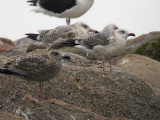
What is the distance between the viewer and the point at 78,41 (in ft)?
39.3

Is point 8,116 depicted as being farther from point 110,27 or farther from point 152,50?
point 152,50

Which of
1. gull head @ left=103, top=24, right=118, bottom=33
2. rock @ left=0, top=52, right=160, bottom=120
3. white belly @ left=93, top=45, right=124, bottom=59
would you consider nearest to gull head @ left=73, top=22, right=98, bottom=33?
gull head @ left=103, top=24, right=118, bottom=33

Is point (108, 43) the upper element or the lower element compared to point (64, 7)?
lower

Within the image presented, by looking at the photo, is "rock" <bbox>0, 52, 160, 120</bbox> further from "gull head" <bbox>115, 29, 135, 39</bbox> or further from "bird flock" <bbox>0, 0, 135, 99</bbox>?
"gull head" <bbox>115, 29, 135, 39</bbox>

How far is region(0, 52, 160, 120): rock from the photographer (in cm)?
959

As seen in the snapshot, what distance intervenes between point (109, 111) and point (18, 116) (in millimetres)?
3141

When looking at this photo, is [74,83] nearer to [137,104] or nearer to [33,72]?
[137,104]

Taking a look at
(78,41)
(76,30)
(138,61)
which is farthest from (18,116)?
(138,61)

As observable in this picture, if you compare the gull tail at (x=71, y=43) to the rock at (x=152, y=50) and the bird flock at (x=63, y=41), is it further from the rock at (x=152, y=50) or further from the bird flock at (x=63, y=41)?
the rock at (x=152, y=50)

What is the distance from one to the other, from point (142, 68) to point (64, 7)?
151 inches

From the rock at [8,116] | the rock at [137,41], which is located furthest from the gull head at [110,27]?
the rock at [8,116]

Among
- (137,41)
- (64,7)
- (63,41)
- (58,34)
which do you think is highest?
(64,7)

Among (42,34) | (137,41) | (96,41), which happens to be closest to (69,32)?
(42,34)

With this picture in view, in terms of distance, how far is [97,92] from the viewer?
32.9ft
